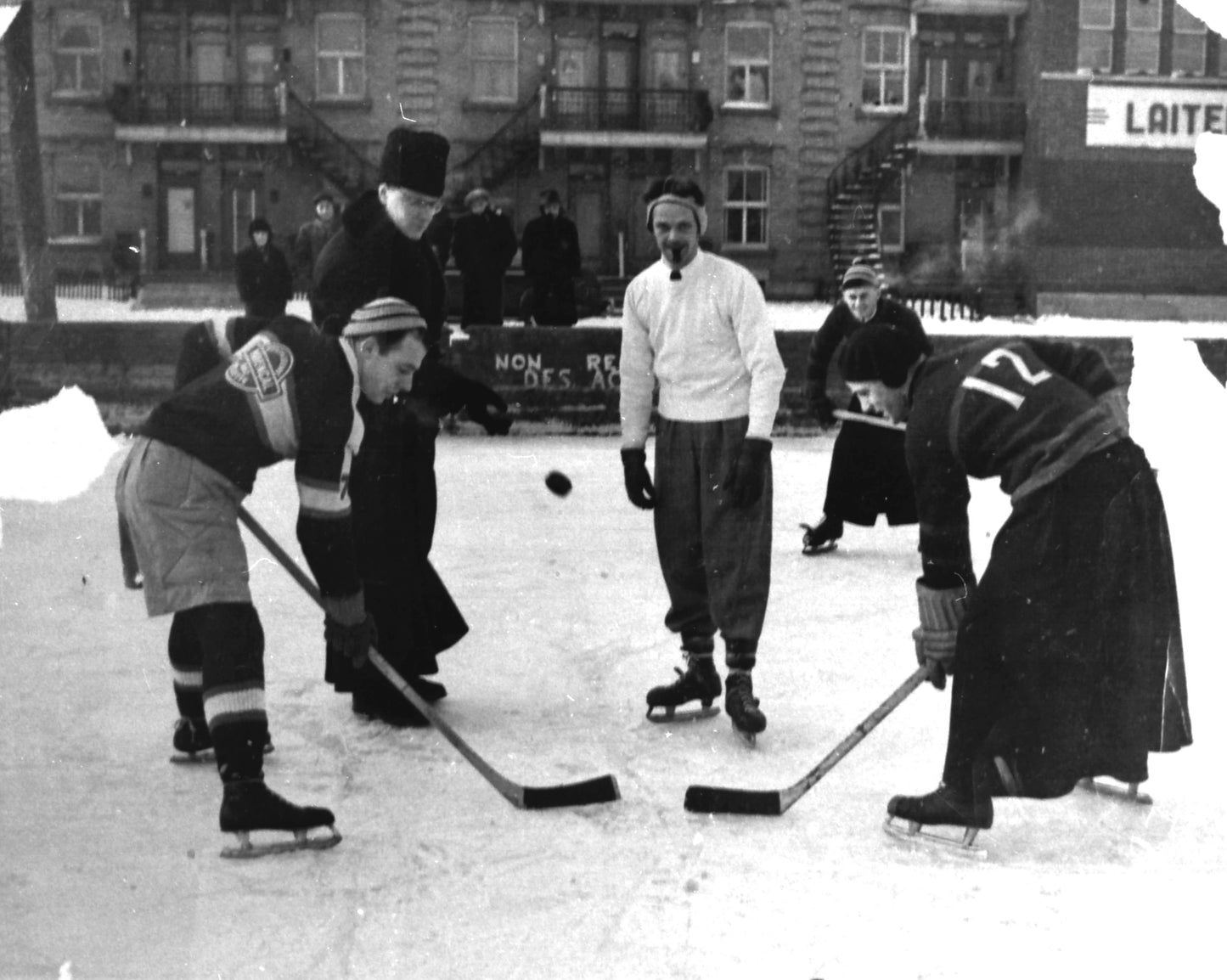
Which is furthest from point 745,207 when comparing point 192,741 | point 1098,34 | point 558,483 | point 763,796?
point 763,796

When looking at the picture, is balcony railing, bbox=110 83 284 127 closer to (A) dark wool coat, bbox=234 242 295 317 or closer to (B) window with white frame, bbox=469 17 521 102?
(B) window with white frame, bbox=469 17 521 102

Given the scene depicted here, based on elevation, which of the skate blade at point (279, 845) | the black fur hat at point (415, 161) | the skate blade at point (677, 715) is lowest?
the skate blade at point (677, 715)

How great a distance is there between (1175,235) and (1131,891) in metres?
7.00

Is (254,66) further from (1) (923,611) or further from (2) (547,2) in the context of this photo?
(1) (923,611)

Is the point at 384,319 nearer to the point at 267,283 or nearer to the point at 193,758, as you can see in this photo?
the point at 193,758

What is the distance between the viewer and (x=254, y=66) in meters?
16.0

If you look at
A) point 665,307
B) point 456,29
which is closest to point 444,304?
point 665,307

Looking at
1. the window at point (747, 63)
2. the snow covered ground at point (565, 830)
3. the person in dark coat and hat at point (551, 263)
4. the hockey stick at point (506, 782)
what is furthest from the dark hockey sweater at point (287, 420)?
the window at point (747, 63)

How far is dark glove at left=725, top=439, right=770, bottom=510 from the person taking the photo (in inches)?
183

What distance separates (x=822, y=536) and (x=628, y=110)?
12.9 metres

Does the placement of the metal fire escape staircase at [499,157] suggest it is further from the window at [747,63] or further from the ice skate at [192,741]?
the ice skate at [192,741]

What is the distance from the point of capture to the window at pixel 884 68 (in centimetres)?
1694

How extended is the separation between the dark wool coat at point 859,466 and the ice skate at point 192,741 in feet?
12.8

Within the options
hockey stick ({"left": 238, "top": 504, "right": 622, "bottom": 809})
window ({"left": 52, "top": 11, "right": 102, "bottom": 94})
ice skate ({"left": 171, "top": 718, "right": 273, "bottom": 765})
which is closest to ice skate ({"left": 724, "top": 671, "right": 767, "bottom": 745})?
hockey stick ({"left": 238, "top": 504, "right": 622, "bottom": 809})
